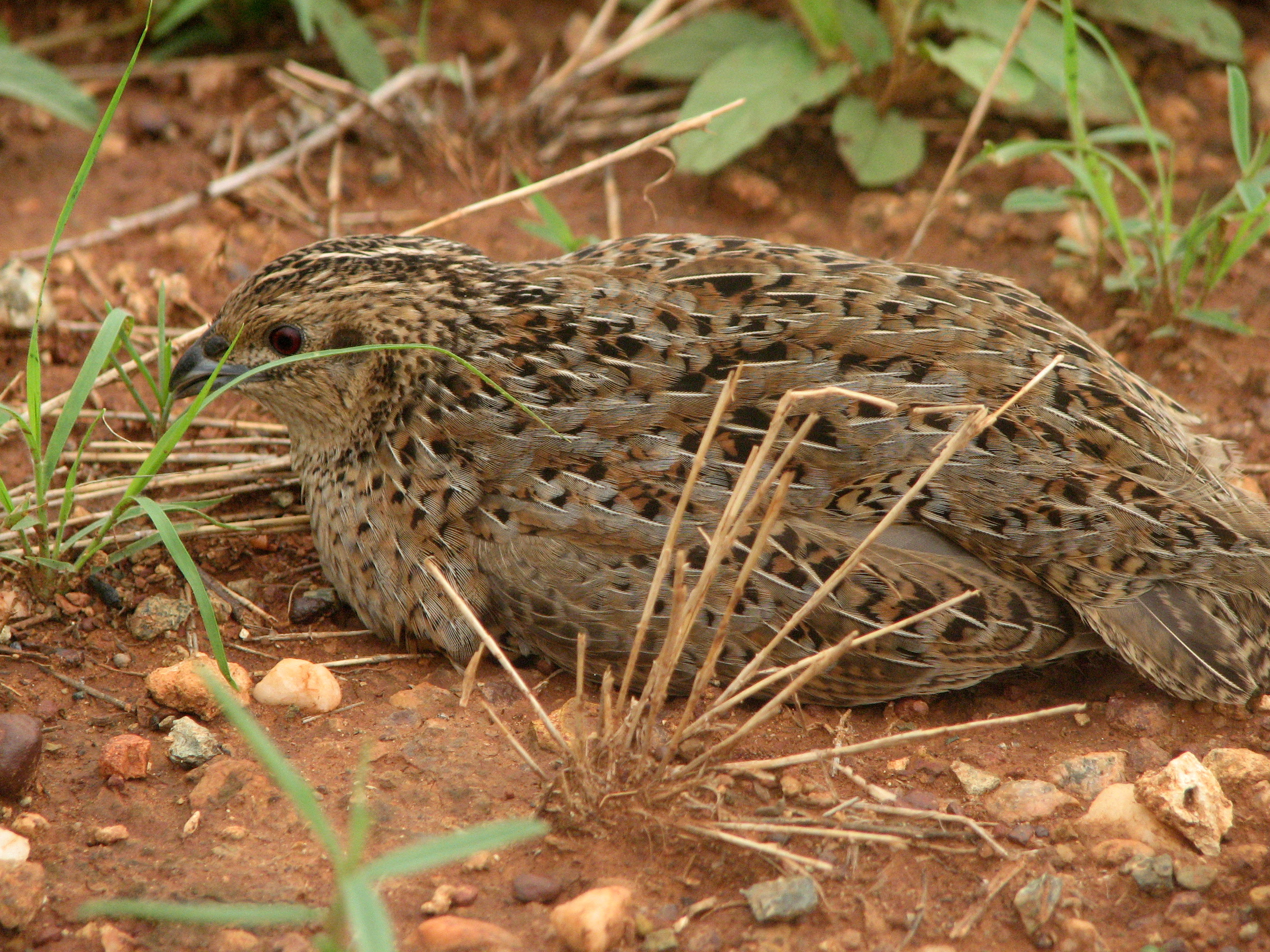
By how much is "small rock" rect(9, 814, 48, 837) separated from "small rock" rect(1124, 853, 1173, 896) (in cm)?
274

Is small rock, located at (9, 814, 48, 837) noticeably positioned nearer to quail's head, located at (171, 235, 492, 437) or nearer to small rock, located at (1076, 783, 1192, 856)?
quail's head, located at (171, 235, 492, 437)

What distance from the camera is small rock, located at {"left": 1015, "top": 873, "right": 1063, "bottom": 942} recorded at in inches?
122

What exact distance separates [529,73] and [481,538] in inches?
153

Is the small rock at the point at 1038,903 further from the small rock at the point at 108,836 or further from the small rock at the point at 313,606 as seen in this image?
the small rock at the point at 313,606

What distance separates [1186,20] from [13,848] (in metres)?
6.28

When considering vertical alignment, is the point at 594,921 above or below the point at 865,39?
below

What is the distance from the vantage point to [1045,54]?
6.09m

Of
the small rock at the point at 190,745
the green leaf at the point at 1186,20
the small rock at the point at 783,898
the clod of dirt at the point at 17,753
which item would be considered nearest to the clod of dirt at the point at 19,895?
the clod of dirt at the point at 17,753

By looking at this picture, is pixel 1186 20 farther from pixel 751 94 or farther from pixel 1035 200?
pixel 751 94

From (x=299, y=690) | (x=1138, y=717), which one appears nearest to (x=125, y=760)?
(x=299, y=690)

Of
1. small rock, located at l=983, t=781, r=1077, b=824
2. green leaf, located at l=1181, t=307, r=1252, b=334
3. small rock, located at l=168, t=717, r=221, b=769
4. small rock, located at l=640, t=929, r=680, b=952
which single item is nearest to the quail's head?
small rock, located at l=168, t=717, r=221, b=769

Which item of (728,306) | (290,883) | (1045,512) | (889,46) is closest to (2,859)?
(290,883)

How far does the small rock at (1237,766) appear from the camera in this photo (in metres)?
3.57

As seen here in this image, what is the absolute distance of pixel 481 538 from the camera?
4141mm
